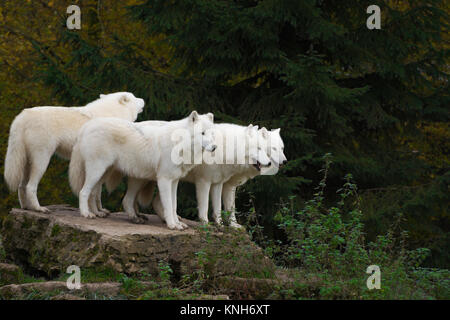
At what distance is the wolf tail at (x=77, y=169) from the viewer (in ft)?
27.3

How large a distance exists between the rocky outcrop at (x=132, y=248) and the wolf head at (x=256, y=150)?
3.67 feet

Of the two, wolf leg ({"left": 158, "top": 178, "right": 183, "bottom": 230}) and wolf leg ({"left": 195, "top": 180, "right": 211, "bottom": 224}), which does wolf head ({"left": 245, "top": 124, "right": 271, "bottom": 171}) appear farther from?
wolf leg ({"left": 158, "top": 178, "right": 183, "bottom": 230})

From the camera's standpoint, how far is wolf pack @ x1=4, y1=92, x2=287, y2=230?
315 inches

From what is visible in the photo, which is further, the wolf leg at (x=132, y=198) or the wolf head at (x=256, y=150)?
the wolf head at (x=256, y=150)

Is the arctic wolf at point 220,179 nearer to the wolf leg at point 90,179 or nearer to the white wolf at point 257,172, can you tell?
the white wolf at point 257,172

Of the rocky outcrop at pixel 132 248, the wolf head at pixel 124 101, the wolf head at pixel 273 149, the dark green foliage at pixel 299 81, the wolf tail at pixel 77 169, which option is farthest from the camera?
the dark green foliage at pixel 299 81

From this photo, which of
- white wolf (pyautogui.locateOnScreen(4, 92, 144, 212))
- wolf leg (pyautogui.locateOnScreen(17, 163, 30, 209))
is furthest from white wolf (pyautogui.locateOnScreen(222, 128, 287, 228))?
wolf leg (pyautogui.locateOnScreen(17, 163, 30, 209))

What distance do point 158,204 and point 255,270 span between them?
1.81 metres

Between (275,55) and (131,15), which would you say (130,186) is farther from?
(131,15)

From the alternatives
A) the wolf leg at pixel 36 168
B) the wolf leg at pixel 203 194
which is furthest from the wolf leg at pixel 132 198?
the wolf leg at pixel 36 168

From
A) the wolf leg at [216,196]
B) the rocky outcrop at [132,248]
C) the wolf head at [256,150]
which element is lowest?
the rocky outcrop at [132,248]

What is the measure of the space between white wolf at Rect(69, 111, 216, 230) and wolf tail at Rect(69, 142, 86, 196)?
0.07 feet

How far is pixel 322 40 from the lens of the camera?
13.5 meters

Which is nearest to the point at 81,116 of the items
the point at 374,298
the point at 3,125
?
the point at 374,298
